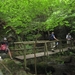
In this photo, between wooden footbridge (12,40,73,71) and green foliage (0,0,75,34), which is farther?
green foliage (0,0,75,34)

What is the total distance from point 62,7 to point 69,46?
915cm

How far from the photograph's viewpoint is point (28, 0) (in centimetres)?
1433

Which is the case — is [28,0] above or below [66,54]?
above

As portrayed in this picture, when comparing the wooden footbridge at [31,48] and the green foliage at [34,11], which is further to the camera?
the green foliage at [34,11]

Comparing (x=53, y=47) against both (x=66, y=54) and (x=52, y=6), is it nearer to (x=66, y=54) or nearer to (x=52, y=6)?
(x=66, y=54)

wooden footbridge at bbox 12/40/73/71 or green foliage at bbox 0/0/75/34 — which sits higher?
green foliage at bbox 0/0/75/34

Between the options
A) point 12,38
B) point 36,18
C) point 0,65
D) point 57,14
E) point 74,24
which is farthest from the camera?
point 74,24

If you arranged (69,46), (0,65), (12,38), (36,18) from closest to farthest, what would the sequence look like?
(0,65)
(36,18)
(12,38)
(69,46)

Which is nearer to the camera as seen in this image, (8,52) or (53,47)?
(8,52)

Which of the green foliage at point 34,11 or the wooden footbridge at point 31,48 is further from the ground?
the green foliage at point 34,11

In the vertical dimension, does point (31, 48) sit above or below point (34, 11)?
below

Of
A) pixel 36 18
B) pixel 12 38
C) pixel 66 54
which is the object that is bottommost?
pixel 66 54

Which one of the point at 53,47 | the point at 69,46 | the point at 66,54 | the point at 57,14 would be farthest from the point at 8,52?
the point at 69,46

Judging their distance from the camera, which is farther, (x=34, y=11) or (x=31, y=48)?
(x=31, y=48)
